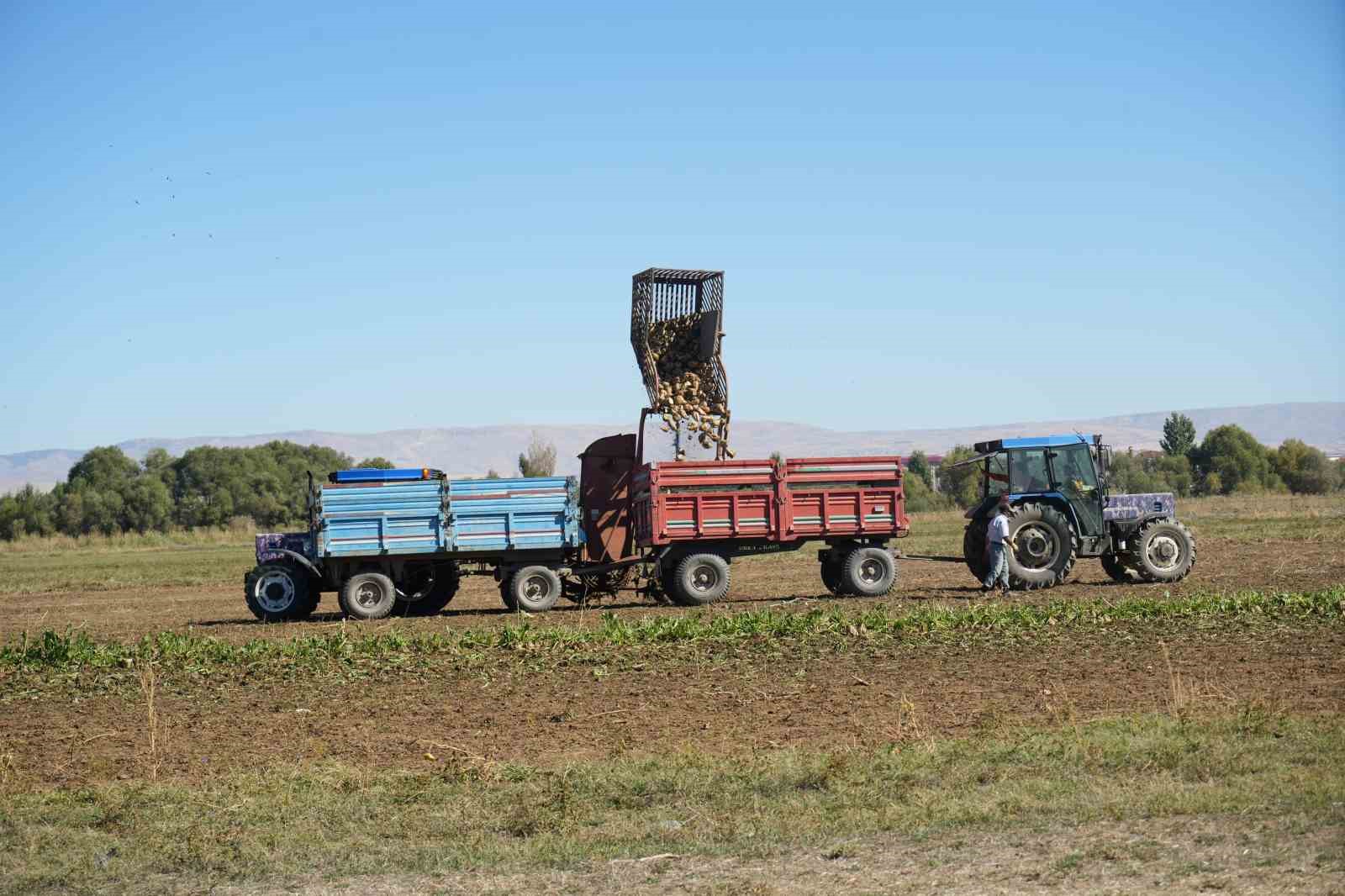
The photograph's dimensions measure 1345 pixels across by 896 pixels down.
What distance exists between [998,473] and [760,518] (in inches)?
169

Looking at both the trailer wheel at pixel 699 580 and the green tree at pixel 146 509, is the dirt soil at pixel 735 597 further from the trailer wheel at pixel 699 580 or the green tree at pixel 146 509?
the green tree at pixel 146 509

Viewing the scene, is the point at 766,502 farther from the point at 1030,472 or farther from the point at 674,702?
the point at 674,702

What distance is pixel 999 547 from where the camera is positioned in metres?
23.1

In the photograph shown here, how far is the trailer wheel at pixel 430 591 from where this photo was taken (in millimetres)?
24531

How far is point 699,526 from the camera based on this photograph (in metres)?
23.1

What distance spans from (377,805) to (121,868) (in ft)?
5.86

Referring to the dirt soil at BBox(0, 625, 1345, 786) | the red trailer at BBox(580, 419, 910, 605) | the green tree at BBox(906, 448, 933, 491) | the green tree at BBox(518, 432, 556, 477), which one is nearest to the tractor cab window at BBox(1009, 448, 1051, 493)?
the red trailer at BBox(580, 419, 910, 605)

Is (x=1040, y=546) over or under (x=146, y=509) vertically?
under

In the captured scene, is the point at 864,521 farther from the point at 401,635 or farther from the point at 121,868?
the point at 121,868

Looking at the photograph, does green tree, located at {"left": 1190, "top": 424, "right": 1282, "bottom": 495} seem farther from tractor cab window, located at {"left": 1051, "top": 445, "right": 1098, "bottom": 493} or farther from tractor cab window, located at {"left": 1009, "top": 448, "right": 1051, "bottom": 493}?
tractor cab window, located at {"left": 1009, "top": 448, "right": 1051, "bottom": 493}

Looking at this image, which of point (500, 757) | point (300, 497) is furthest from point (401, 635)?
point (300, 497)

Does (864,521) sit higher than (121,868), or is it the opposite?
(864,521)

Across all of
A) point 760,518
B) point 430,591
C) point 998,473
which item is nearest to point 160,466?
point 430,591

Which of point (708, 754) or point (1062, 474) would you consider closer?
point (708, 754)
